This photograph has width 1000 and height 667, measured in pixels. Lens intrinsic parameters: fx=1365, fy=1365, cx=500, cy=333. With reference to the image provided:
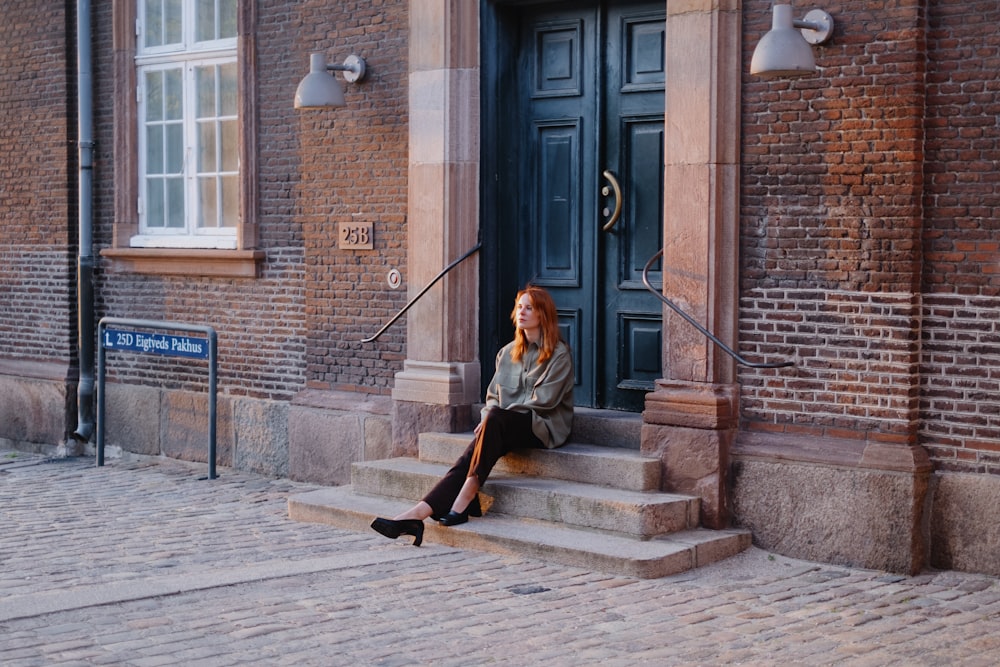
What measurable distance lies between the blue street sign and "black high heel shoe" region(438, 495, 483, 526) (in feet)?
11.9

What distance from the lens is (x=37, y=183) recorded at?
1249 cm

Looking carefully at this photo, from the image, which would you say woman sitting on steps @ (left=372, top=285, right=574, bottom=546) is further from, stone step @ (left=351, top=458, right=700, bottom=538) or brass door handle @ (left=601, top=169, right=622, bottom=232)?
brass door handle @ (left=601, top=169, right=622, bottom=232)

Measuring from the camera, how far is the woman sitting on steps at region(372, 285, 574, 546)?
789 centimetres

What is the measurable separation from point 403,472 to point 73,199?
5.27m

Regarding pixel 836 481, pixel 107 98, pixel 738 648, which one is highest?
pixel 107 98

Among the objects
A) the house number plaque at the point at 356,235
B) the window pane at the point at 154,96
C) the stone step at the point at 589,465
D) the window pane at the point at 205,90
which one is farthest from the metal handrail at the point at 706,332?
the window pane at the point at 154,96

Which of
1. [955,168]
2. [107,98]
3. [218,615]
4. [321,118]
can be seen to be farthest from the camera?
[107,98]

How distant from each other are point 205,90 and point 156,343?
2157 millimetres

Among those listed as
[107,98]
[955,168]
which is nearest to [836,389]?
[955,168]

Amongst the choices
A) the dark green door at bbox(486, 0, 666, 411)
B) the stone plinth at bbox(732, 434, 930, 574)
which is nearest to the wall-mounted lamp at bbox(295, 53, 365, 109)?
the dark green door at bbox(486, 0, 666, 411)

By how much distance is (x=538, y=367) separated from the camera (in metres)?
8.14

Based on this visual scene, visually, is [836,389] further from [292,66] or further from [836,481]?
[292,66]

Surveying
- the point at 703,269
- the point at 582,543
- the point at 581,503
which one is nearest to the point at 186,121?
the point at 703,269

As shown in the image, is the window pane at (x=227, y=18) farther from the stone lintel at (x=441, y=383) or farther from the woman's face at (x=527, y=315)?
the woman's face at (x=527, y=315)
